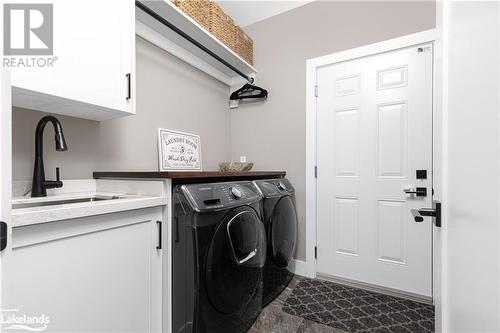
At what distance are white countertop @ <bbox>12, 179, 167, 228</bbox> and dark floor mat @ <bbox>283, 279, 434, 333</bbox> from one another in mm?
1315

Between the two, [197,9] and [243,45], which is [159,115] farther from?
[243,45]

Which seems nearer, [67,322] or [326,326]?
[67,322]

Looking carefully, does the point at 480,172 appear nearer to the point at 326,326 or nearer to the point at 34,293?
the point at 34,293

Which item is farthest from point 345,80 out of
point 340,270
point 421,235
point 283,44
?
point 340,270

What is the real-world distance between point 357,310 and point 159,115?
2113 mm

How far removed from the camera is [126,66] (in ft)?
3.94

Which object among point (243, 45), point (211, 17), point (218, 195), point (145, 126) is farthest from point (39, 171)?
point (243, 45)

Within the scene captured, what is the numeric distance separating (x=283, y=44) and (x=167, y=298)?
2421 mm

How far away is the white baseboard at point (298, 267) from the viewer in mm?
2232

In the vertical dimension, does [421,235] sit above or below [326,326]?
above

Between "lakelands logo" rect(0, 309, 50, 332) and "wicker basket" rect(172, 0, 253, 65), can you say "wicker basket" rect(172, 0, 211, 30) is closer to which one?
"wicker basket" rect(172, 0, 253, 65)

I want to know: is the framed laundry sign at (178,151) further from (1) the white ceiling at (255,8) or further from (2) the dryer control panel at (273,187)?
(1) the white ceiling at (255,8)

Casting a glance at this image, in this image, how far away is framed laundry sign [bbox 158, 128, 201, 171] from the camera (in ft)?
6.13

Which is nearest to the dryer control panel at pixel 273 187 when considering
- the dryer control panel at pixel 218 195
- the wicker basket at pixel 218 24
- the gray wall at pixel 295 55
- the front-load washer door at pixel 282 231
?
the front-load washer door at pixel 282 231
